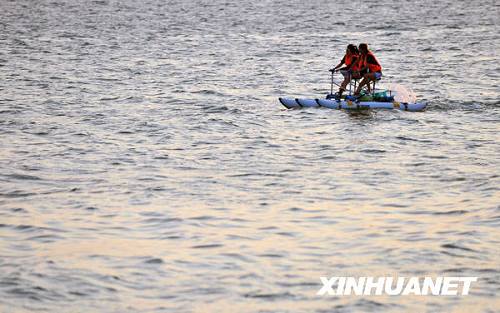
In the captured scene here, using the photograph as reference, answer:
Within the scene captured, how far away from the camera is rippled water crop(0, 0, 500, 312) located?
43.5 ft

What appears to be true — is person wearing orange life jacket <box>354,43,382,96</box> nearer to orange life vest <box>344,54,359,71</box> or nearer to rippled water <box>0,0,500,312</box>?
orange life vest <box>344,54,359,71</box>

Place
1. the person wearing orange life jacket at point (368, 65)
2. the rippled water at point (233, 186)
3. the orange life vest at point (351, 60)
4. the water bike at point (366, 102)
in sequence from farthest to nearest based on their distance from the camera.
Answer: the water bike at point (366, 102) < the orange life vest at point (351, 60) < the person wearing orange life jacket at point (368, 65) < the rippled water at point (233, 186)

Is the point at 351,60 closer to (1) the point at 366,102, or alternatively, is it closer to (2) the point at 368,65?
(2) the point at 368,65

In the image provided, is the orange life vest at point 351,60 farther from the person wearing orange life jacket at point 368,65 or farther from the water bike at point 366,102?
the water bike at point 366,102

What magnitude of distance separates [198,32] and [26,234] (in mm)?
42348

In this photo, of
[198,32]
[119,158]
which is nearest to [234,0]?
[198,32]

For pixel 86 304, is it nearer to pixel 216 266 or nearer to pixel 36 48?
pixel 216 266

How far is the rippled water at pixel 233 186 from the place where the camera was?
43.5 feet


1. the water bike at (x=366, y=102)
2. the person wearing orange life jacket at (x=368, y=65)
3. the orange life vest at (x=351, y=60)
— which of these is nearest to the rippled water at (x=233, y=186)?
the water bike at (x=366, y=102)

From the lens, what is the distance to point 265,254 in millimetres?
14375

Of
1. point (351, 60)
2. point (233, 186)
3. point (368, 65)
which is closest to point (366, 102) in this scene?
point (368, 65)

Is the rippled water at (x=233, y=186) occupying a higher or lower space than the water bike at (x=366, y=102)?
lower

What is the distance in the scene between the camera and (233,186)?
60.3 ft

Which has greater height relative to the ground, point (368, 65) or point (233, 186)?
point (368, 65)
